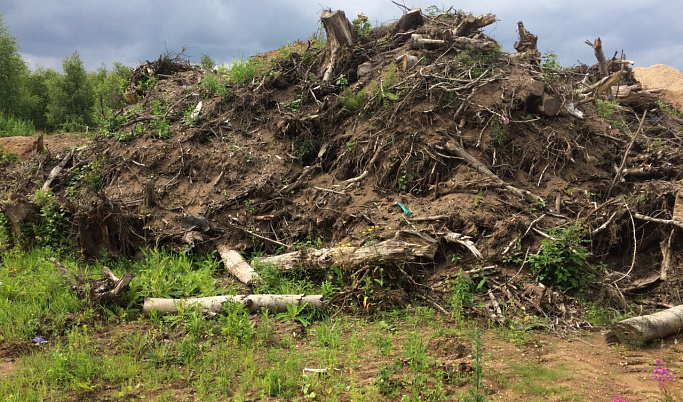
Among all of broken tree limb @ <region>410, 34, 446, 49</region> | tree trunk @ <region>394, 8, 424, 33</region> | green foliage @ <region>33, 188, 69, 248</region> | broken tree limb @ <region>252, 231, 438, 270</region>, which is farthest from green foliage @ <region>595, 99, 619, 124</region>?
green foliage @ <region>33, 188, 69, 248</region>

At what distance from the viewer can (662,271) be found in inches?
229

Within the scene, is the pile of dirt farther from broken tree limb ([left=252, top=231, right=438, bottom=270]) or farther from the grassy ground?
the grassy ground

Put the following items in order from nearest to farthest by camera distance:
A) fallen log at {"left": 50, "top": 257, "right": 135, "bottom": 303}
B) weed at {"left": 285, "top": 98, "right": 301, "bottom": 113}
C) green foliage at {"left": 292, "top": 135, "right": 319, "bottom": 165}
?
fallen log at {"left": 50, "top": 257, "right": 135, "bottom": 303} → green foliage at {"left": 292, "top": 135, "right": 319, "bottom": 165} → weed at {"left": 285, "top": 98, "right": 301, "bottom": 113}

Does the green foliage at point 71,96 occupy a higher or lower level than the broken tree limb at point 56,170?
higher

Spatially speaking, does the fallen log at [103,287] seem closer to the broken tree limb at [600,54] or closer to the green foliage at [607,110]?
the green foliage at [607,110]

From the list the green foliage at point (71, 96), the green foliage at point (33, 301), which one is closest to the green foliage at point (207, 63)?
the green foliage at point (33, 301)

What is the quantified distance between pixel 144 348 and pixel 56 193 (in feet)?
19.0

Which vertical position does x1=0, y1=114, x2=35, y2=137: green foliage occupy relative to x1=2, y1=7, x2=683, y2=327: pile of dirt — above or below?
above

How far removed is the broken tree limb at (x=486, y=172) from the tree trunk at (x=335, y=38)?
10.6ft

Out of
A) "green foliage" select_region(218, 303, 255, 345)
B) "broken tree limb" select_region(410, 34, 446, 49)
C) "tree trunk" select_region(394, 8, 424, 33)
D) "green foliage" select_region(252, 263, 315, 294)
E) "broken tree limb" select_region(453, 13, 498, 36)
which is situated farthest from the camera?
"tree trunk" select_region(394, 8, 424, 33)

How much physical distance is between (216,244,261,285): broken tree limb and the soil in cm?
20

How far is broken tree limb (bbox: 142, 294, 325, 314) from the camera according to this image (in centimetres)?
545

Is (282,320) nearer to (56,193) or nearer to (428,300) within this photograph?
(428,300)

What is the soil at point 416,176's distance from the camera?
579 cm
